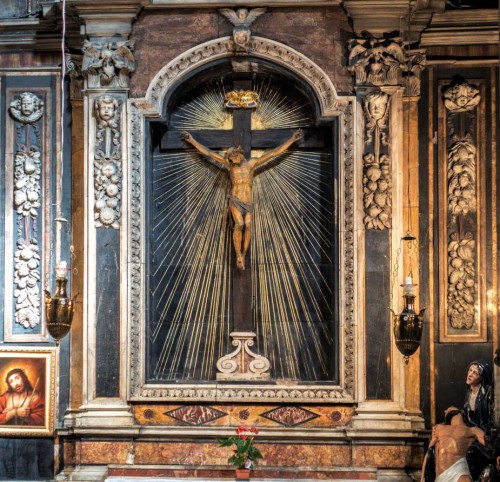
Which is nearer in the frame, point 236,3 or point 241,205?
point 236,3

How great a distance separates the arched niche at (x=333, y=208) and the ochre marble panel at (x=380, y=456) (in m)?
0.50

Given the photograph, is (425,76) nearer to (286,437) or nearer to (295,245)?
(295,245)

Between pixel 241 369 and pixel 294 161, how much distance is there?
7.07ft

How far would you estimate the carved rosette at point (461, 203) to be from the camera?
11648 mm

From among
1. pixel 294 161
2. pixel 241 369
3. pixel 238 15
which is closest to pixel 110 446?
pixel 241 369

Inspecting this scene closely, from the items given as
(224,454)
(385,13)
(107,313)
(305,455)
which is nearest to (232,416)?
(224,454)

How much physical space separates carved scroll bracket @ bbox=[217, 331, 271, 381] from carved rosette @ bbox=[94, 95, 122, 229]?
166 centimetres

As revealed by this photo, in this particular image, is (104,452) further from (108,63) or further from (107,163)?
(108,63)

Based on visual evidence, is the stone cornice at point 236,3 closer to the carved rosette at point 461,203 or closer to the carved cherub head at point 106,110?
the carved cherub head at point 106,110

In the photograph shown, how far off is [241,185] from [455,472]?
3510mm

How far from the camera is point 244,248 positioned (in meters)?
11.8

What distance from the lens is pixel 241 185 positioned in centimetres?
1178

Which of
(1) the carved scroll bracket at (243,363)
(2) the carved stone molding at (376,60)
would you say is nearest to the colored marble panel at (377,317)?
(1) the carved scroll bracket at (243,363)

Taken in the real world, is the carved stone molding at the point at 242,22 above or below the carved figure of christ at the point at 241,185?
above
